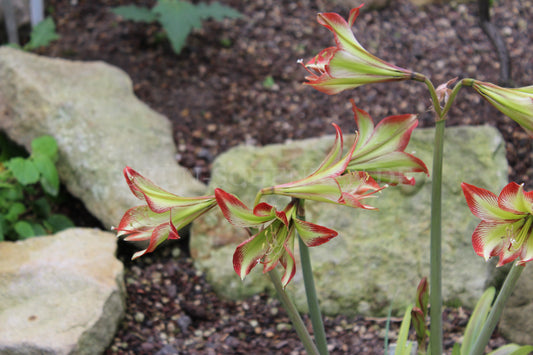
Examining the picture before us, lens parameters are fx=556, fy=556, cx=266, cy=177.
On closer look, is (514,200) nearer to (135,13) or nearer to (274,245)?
(274,245)

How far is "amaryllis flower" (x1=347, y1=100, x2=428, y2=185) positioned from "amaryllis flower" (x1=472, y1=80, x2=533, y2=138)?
8.7 inches

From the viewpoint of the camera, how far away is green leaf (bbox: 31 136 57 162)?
3.75 meters

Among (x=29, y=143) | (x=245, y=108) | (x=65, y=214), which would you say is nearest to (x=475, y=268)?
(x=245, y=108)

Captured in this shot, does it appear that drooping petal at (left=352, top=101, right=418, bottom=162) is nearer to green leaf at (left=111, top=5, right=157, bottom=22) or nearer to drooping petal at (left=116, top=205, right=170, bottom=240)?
drooping petal at (left=116, top=205, right=170, bottom=240)

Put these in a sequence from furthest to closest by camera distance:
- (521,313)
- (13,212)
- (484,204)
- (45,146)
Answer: (45,146) → (13,212) → (521,313) → (484,204)

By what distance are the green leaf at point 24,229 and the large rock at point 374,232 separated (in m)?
1.05

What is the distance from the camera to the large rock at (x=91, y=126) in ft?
12.7

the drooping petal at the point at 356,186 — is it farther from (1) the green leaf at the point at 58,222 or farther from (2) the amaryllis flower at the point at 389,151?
(1) the green leaf at the point at 58,222

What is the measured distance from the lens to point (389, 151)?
1664 millimetres

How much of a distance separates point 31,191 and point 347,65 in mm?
2937

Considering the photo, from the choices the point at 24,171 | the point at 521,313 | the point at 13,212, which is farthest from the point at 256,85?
the point at 521,313

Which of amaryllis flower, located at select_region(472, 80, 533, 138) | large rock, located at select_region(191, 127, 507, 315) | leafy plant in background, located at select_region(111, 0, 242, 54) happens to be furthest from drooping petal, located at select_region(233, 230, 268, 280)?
leafy plant in background, located at select_region(111, 0, 242, 54)

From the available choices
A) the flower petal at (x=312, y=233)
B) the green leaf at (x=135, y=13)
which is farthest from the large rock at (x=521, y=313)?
the green leaf at (x=135, y=13)

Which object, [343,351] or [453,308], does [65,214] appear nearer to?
[343,351]
